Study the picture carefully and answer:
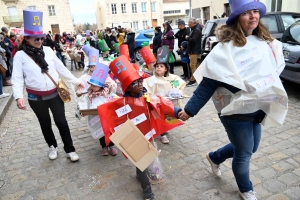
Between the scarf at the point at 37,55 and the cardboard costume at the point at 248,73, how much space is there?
2.11m

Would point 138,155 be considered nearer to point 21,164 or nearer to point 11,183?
point 11,183

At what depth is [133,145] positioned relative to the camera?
7.32 ft

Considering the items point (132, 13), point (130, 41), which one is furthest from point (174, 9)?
point (130, 41)

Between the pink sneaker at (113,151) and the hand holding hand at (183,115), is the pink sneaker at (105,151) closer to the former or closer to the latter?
the pink sneaker at (113,151)

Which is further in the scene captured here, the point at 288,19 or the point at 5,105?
the point at 288,19

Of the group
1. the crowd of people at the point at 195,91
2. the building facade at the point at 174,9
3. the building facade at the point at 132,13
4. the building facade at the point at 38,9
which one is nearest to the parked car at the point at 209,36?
the crowd of people at the point at 195,91

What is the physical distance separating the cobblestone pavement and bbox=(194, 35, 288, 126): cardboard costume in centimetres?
117

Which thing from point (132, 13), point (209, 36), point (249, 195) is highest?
point (132, 13)

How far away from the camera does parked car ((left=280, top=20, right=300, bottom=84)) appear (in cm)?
504

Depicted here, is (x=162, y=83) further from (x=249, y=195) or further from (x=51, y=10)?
(x=51, y=10)

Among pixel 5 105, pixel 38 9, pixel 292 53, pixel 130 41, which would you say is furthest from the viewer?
pixel 38 9

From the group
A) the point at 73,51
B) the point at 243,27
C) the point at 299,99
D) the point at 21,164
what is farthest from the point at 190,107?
the point at 73,51

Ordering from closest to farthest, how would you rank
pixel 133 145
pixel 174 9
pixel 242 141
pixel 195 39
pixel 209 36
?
pixel 242 141 → pixel 133 145 → pixel 195 39 → pixel 209 36 → pixel 174 9

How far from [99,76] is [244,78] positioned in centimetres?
205
